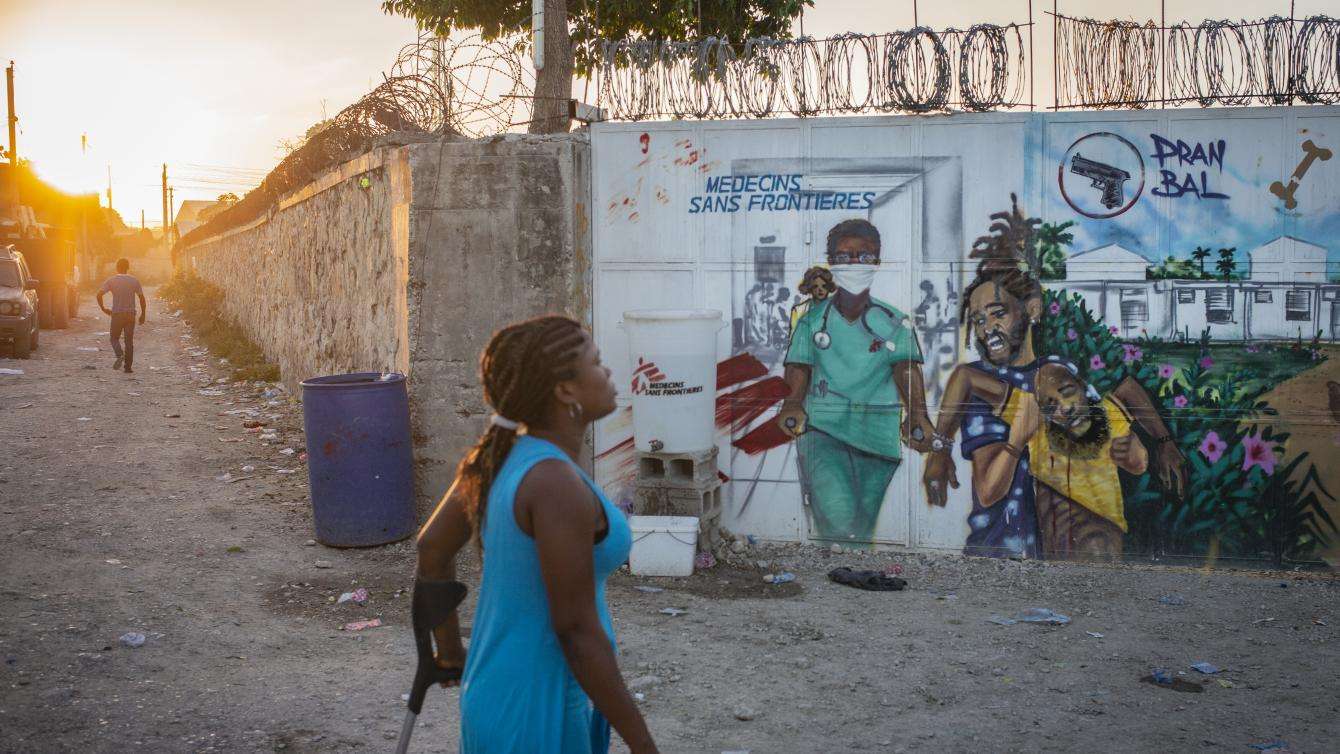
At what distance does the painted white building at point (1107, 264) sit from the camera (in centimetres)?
584

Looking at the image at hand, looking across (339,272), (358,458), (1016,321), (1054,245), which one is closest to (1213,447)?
(1016,321)

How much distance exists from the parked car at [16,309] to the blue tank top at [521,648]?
15914mm

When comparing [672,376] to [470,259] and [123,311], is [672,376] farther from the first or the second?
[123,311]

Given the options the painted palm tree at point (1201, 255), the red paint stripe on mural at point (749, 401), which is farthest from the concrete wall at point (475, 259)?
the painted palm tree at point (1201, 255)

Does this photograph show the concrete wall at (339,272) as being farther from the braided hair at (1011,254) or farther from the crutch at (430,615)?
the crutch at (430,615)

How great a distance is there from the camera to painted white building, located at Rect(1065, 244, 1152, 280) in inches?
230

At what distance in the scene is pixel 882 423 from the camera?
6133 mm

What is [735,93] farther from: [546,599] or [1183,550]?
[546,599]

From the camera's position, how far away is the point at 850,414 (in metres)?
6.17

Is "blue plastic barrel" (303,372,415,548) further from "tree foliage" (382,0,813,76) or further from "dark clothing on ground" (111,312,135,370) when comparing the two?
"dark clothing on ground" (111,312,135,370)

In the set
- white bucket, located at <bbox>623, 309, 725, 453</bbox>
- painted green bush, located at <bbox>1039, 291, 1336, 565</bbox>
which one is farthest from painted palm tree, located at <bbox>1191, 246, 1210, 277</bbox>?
white bucket, located at <bbox>623, 309, 725, 453</bbox>

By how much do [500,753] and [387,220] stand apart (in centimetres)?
603

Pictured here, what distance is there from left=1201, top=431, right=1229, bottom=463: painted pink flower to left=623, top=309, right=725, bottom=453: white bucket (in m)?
2.77

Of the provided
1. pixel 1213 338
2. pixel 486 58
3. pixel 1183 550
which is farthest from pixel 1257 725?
pixel 486 58
